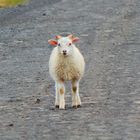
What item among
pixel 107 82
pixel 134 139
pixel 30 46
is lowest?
pixel 134 139

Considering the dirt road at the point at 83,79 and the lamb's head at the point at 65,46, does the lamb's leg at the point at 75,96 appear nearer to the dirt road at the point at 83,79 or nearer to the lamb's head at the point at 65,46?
the dirt road at the point at 83,79

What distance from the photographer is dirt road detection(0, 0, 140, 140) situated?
11.3 m

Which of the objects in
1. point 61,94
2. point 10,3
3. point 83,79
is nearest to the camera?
point 61,94

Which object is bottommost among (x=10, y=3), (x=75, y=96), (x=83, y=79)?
(x=75, y=96)

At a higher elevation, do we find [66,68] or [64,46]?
[64,46]

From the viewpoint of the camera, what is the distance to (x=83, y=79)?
1587 cm

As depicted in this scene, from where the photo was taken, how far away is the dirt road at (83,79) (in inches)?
445

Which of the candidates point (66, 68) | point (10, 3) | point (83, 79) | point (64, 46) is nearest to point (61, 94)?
point (66, 68)

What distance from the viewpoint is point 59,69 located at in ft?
43.4

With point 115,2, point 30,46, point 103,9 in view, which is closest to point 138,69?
point 30,46

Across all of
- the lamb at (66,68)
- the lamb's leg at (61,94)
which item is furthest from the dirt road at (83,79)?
the lamb at (66,68)

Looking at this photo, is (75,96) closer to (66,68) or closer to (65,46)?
(66,68)

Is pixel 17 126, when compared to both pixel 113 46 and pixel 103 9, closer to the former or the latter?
pixel 113 46

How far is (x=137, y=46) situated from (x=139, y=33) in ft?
8.84
